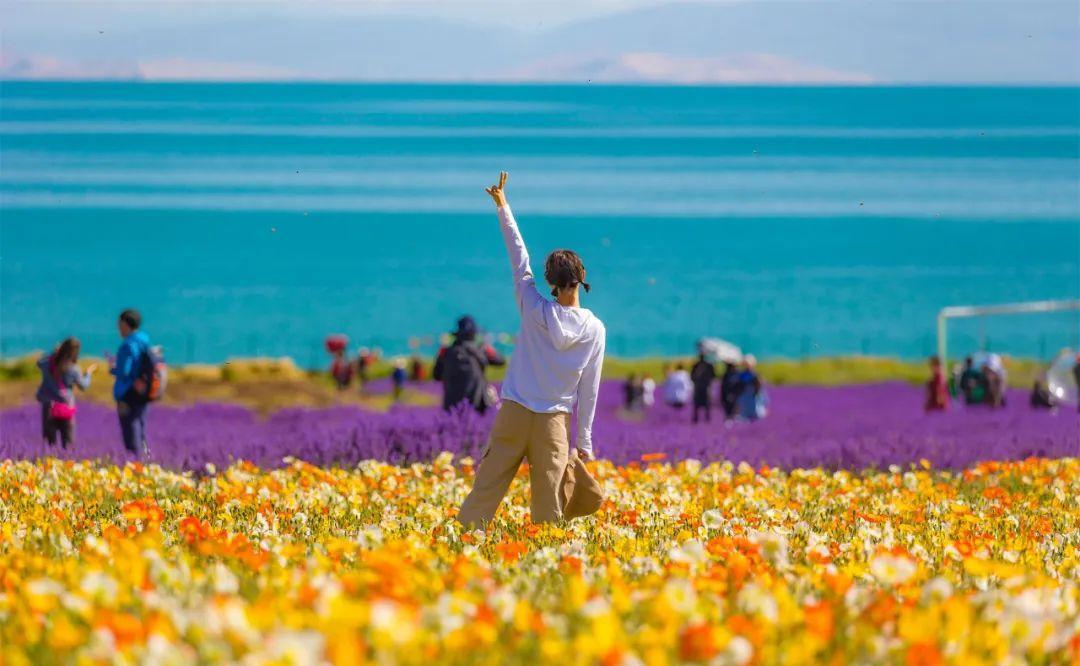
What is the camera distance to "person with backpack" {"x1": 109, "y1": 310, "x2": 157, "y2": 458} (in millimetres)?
13602

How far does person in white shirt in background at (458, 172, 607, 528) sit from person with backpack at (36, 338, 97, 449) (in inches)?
291

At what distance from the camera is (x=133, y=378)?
13.7 meters

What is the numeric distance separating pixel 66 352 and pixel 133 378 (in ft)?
4.58

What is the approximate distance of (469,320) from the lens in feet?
47.2

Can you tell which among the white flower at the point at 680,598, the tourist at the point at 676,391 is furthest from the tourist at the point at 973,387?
the white flower at the point at 680,598

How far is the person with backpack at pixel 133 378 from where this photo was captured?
13602 millimetres

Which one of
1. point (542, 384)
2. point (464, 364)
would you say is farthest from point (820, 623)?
point (464, 364)

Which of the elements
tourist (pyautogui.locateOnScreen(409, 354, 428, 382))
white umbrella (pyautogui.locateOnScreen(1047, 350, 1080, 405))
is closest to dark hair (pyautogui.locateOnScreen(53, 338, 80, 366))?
white umbrella (pyautogui.locateOnScreen(1047, 350, 1080, 405))

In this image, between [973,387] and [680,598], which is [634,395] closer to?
[973,387]

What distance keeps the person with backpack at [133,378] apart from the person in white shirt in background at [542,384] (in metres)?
5.98

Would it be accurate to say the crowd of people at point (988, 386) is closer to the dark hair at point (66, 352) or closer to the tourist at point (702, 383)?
the tourist at point (702, 383)

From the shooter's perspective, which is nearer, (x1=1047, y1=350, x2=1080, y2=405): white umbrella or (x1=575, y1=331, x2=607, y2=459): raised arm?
(x1=575, y1=331, x2=607, y2=459): raised arm

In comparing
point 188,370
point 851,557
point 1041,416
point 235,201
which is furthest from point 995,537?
point 235,201

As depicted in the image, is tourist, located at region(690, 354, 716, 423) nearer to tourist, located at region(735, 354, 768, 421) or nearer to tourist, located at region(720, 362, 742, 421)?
tourist, located at region(720, 362, 742, 421)
